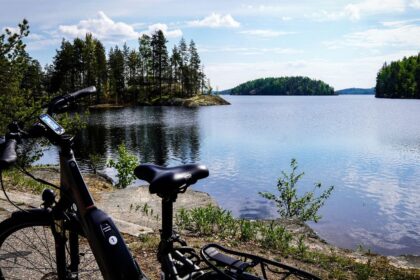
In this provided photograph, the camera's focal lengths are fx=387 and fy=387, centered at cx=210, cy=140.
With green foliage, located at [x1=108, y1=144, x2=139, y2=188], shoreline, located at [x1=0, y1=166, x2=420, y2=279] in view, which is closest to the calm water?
shoreline, located at [x1=0, y1=166, x2=420, y2=279]

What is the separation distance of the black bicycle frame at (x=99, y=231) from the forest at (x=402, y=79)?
575 feet

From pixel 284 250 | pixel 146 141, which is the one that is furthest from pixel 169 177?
pixel 146 141

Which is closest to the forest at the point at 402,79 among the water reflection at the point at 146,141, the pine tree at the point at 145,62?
the pine tree at the point at 145,62

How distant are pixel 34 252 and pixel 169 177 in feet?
9.41

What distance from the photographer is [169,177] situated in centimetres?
310

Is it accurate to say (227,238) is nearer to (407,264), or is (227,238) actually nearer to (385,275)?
(385,275)

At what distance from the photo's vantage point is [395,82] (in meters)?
170

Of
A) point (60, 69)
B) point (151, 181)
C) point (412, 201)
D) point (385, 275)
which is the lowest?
point (412, 201)

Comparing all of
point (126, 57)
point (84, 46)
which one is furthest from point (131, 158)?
point (126, 57)

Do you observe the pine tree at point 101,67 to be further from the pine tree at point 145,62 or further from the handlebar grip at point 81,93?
the handlebar grip at point 81,93

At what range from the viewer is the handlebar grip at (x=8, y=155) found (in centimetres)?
287

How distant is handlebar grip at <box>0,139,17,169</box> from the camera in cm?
287

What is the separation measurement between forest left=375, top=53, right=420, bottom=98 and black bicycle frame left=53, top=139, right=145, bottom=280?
575ft

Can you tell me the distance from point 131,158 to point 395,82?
174271mm
